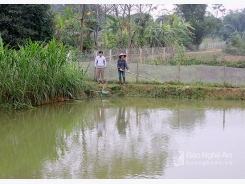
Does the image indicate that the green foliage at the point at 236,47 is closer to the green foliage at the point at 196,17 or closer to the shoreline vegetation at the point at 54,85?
the green foliage at the point at 196,17

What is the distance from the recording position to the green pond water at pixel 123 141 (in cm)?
521

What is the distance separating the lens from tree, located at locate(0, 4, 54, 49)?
15930mm

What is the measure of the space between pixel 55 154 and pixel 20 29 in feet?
36.3

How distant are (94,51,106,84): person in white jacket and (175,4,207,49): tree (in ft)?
67.8

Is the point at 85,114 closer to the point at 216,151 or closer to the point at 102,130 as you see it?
the point at 102,130

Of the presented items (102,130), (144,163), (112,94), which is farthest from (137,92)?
(144,163)

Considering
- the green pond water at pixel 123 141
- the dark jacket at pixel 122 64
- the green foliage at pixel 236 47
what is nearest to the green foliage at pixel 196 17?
the green foliage at pixel 236 47

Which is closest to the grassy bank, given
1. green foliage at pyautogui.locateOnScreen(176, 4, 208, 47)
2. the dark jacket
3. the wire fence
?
the wire fence

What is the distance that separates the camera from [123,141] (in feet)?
22.5

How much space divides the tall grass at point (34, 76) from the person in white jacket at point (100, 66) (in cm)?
130

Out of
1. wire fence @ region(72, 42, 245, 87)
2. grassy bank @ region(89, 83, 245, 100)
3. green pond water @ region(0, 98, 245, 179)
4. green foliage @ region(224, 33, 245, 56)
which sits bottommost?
green pond water @ region(0, 98, 245, 179)

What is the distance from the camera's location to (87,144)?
660cm

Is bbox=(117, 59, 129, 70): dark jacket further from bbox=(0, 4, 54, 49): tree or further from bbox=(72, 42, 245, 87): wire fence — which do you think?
bbox=(0, 4, 54, 49): tree

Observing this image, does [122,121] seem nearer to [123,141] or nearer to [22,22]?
[123,141]
